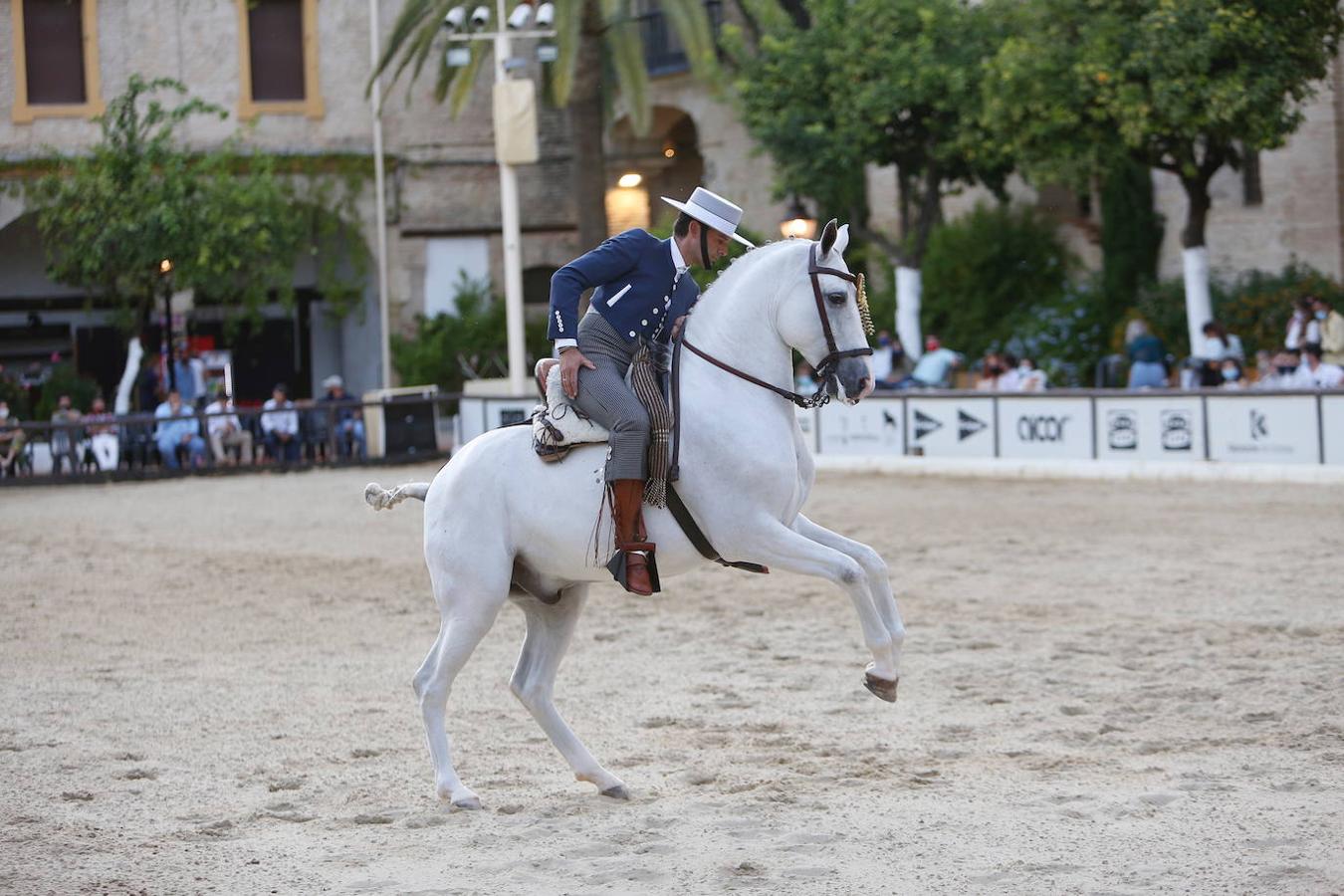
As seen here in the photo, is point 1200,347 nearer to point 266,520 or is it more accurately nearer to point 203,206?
point 266,520

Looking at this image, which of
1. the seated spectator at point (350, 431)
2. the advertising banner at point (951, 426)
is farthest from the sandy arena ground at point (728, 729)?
the seated spectator at point (350, 431)

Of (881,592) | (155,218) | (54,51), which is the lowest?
(881,592)

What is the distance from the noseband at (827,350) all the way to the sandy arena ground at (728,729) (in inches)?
77.1

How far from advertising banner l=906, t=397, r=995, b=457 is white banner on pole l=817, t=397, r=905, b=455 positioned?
0.94 feet

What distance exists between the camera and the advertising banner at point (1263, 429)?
21.4m

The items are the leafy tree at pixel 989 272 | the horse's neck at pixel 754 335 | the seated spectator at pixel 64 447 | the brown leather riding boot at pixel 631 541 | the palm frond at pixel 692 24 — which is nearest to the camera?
the brown leather riding boot at pixel 631 541

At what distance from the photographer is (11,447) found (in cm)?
2902

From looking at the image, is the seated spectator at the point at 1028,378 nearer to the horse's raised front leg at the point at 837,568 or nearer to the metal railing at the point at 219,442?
the metal railing at the point at 219,442

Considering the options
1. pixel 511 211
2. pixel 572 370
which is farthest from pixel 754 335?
pixel 511 211

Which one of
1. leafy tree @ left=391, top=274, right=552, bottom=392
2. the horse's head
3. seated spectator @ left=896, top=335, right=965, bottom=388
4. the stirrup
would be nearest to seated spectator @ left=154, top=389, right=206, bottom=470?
leafy tree @ left=391, top=274, right=552, bottom=392

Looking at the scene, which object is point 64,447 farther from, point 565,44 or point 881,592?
point 881,592

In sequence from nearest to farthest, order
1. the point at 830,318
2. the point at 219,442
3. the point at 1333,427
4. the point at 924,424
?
the point at 830,318 < the point at 1333,427 < the point at 924,424 < the point at 219,442

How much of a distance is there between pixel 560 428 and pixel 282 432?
74.6 ft

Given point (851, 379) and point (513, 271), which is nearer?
point (851, 379)
